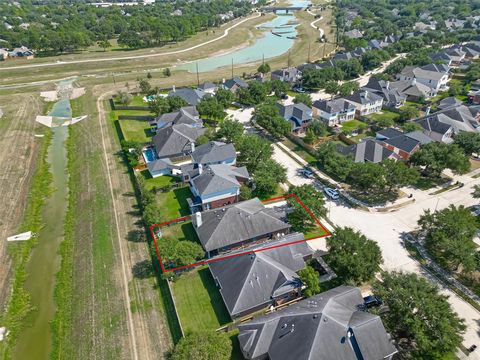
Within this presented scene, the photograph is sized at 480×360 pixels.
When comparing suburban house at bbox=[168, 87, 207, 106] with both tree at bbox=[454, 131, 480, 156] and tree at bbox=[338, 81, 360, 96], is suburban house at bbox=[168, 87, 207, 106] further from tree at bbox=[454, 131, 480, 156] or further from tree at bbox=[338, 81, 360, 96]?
tree at bbox=[454, 131, 480, 156]

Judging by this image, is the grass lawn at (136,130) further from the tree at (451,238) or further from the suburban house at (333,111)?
the tree at (451,238)

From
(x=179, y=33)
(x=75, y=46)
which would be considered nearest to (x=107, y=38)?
(x=75, y=46)

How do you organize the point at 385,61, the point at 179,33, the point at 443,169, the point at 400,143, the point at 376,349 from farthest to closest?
the point at 179,33, the point at 385,61, the point at 400,143, the point at 443,169, the point at 376,349

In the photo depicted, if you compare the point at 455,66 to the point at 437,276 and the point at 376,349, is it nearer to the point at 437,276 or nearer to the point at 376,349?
the point at 437,276

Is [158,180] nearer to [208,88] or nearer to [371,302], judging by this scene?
[371,302]

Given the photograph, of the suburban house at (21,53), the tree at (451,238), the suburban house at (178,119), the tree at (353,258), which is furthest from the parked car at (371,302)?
the suburban house at (21,53)

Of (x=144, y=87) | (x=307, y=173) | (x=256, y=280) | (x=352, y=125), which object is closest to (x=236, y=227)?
(x=256, y=280)
